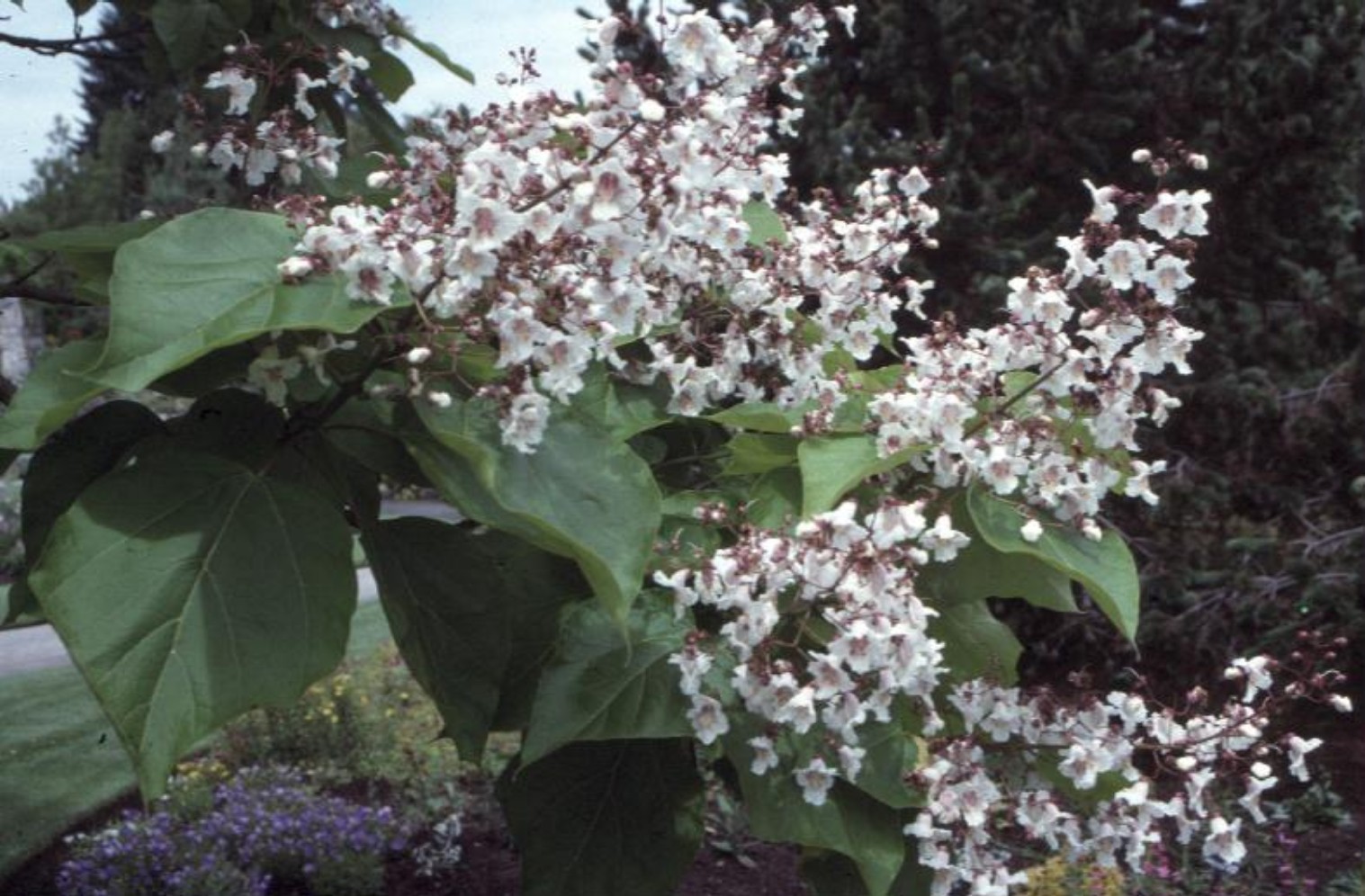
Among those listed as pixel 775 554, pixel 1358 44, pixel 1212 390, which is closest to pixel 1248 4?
pixel 1358 44

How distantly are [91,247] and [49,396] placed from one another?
0.25 metres

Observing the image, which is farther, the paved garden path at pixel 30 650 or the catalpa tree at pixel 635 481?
the paved garden path at pixel 30 650

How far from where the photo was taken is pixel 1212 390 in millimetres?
6188

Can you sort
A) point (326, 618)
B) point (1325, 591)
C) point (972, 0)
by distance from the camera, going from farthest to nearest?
point (972, 0), point (1325, 591), point (326, 618)

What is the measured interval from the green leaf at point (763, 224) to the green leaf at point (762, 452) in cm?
27

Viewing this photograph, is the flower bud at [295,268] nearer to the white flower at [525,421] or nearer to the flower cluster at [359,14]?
the white flower at [525,421]

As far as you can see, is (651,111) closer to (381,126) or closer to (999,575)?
(999,575)

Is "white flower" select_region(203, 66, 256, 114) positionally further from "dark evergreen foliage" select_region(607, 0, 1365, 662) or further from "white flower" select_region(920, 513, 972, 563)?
"dark evergreen foliage" select_region(607, 0, 1365, 662)

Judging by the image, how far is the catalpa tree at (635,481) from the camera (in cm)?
129

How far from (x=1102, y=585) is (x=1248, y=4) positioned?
5.53m

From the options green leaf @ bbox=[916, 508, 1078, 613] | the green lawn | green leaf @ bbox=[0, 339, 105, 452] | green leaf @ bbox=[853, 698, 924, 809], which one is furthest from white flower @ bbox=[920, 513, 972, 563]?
the green lawn

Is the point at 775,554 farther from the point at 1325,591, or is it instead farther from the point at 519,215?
the point at 1325,591

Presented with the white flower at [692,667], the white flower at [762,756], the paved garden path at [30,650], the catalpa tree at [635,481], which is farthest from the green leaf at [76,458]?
the paved garden path at [30,650]

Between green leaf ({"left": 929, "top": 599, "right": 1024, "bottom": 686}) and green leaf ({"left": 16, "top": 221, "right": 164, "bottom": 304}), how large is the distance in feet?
3.30
